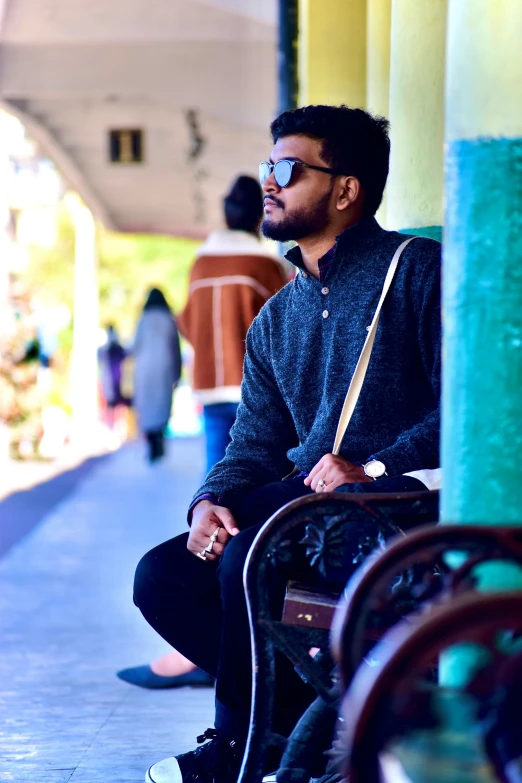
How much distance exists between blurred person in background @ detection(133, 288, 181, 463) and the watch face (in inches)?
333

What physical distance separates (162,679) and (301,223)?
2.21m

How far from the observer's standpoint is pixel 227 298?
657 centimetres

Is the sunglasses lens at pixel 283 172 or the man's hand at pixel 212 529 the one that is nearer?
the man's hand at pixel 212 529

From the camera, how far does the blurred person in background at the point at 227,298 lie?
21.2ft

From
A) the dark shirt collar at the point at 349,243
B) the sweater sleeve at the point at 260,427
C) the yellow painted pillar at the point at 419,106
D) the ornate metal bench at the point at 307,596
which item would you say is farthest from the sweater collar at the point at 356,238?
the yellow painted pillar at the point at 419,106

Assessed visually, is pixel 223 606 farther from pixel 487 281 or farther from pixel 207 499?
pixel 487 281

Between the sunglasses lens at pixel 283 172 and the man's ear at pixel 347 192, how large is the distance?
0.54 feet

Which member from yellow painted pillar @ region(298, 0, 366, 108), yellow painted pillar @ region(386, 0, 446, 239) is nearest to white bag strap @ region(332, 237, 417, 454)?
yellow painted pillar @ region(386, 0, 446, 239)

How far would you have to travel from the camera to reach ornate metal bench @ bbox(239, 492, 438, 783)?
2898 millimetres

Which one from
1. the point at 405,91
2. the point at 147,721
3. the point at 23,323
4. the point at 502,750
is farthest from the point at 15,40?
the point at 502,750

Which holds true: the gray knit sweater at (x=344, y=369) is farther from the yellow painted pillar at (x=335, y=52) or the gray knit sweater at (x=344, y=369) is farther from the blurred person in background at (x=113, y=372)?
the blurred person in background at (x=113, y=372)

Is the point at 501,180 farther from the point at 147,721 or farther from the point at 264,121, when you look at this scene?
the point at 264,121

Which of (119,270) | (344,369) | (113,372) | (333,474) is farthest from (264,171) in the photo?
(119,270)

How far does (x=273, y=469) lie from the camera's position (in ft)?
12.3
